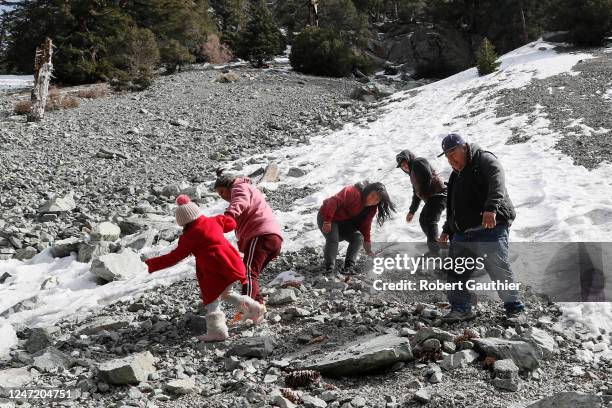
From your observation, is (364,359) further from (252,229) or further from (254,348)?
(252,229)

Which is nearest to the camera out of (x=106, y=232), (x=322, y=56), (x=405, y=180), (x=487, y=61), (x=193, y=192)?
(x=106, y=232)

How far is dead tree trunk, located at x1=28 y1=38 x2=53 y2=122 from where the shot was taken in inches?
725

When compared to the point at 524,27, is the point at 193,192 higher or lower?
lower

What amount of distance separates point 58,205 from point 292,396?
9.26 m

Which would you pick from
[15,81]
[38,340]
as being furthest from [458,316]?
[15,81]

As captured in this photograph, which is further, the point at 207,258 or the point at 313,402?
the point at 207,258

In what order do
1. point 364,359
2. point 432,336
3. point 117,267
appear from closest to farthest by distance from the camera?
A: point 364,359
point 432,336
point 117,267

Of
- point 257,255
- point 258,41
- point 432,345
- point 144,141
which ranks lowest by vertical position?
point 432,345

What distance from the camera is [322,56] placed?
3070cm

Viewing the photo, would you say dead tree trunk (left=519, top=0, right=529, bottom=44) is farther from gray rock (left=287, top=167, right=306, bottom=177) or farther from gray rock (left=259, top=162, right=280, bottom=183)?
gray rock (left=259, top=162, right=280, bottom=183)

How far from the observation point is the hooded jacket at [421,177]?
6.94m

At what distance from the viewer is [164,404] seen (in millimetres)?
4176

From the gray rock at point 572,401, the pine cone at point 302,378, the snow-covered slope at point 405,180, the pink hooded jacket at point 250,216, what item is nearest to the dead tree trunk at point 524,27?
the snow-covered slope at point 405,180

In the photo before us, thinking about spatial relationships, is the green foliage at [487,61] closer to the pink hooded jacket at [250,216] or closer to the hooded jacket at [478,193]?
the pink hooded jacket at [250,216]
